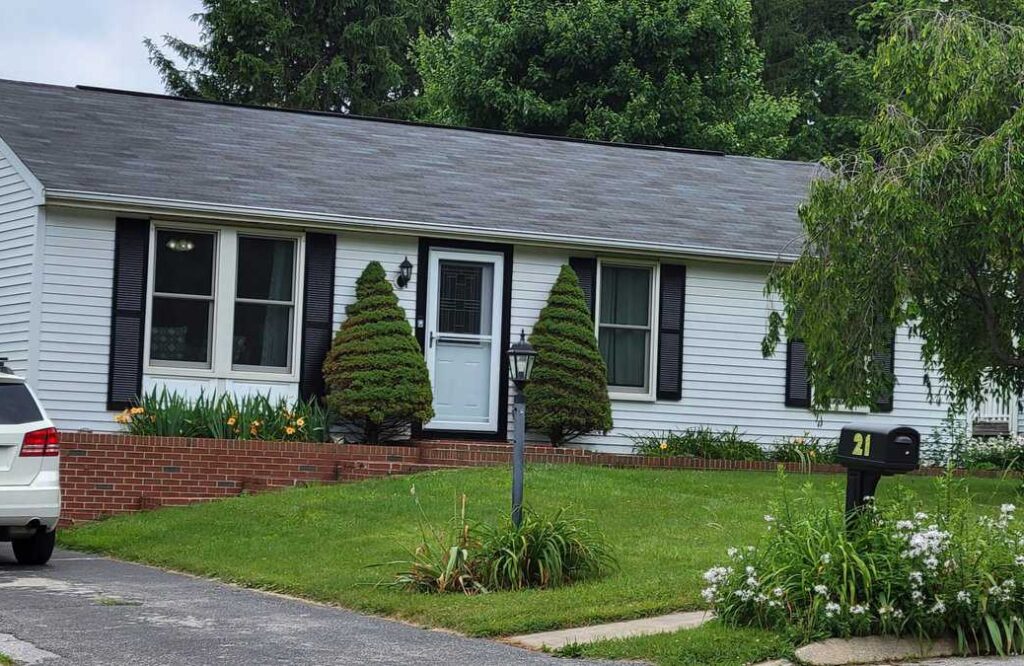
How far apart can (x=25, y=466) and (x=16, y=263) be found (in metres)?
5.82

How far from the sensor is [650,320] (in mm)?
18766

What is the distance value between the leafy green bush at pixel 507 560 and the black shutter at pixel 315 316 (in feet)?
23.5

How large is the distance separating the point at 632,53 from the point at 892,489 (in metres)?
17.5

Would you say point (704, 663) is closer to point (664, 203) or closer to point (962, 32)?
point (962, 32)

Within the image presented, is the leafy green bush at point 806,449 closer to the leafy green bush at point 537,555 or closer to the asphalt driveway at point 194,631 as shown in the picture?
the leafy green bush at point 537,555

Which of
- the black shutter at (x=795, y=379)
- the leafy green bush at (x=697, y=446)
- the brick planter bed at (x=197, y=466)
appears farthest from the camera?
the black shutter at (x=795, y=379)

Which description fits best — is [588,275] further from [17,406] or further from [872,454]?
[872,454]

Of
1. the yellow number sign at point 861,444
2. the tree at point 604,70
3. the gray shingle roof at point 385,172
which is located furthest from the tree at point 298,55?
the yellow number sign at point 861,444

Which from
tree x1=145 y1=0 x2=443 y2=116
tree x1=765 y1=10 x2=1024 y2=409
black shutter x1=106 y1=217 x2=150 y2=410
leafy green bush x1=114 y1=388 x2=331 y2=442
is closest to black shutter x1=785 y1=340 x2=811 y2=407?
tree x1=765 y1=10 x2=1024 y2=409

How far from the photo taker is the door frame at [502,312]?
1777cm

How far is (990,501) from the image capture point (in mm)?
15086

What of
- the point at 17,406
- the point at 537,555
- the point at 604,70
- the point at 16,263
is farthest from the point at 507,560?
the point at 604,70

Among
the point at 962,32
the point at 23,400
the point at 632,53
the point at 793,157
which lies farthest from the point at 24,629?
the point at 793,157

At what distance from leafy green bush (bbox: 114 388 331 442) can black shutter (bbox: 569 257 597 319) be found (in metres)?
3.81
